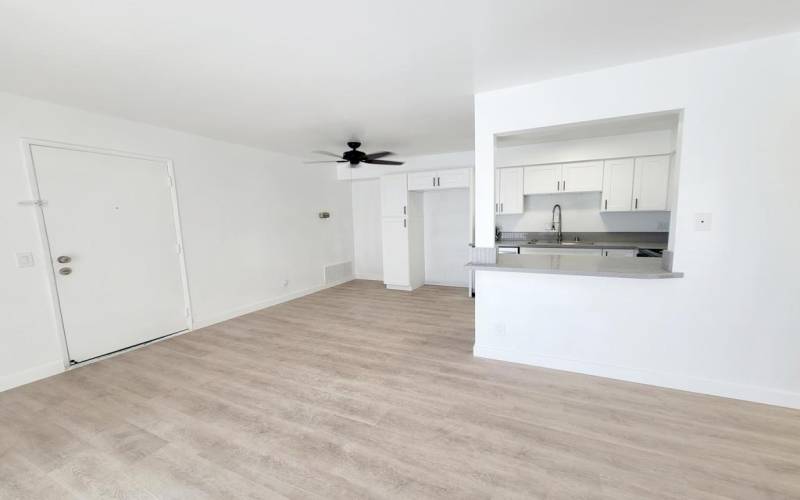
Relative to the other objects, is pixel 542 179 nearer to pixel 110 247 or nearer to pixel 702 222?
pixel 702 222

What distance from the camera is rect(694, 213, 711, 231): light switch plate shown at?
2357 millimetres

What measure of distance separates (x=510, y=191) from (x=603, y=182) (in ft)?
4.22

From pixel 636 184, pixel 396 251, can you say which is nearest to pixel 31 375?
pixel 396 251

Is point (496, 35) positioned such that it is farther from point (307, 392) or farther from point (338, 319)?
point (338, 319)

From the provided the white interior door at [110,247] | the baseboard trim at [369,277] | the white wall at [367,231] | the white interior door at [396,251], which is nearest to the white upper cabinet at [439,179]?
the white interior door at [396,251]

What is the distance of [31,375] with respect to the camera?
2.88 m

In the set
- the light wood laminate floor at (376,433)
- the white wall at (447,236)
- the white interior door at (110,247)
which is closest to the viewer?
the light wood laminate floor at (376,433)

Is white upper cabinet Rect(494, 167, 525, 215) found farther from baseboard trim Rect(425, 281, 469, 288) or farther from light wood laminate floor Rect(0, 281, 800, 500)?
light wood laminate floor Rect(0, 281, 800, 500)

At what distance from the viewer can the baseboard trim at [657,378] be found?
7.51ft

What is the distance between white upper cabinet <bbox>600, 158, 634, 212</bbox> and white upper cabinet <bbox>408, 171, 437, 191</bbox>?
2585 mm

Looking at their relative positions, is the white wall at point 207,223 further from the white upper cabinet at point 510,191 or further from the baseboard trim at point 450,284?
the white upper cabinet at point 510,191

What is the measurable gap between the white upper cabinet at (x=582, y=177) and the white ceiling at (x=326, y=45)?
2468mm

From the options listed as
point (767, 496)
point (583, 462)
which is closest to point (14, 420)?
point (583, 462)

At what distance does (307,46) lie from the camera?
205 centimetres
